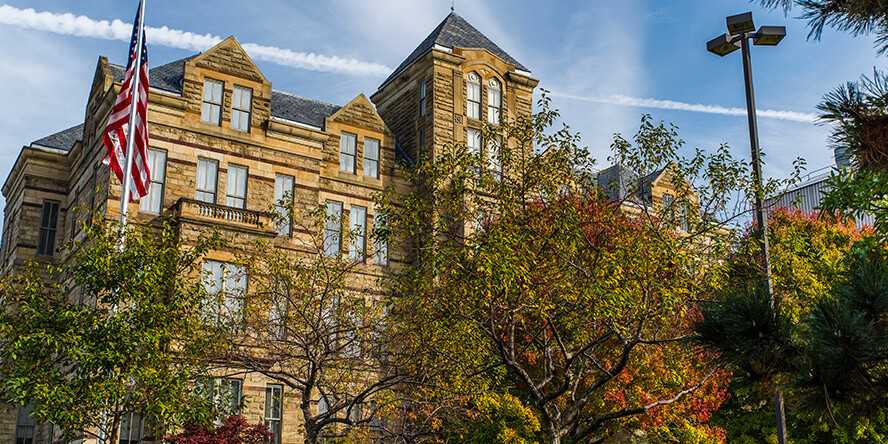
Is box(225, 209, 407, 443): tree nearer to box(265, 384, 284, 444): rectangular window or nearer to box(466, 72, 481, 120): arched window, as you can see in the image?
box(265, 384, 284, 444): rectangular window

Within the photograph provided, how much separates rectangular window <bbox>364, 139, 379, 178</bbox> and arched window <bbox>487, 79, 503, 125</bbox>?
508 centimetres

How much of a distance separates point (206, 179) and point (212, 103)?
2.88 m

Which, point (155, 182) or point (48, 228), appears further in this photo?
point (48, 228)

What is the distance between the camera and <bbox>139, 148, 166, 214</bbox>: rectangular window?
102 feet

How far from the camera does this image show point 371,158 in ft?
121

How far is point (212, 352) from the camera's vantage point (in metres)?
20.7

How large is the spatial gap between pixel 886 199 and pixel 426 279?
12780 mm

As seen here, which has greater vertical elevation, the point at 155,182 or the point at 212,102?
the point at 212,102

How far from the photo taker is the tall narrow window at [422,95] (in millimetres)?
38000

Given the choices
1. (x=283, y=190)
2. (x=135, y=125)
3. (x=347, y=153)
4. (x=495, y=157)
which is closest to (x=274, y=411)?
(x=283, y=190)

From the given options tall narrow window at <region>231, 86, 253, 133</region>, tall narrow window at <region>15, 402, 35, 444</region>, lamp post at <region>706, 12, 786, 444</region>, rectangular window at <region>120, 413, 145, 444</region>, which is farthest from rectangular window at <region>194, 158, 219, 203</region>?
lamp post at <region>706, 12, 786, 444</region>

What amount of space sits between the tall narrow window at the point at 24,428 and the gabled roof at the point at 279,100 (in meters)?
13.6

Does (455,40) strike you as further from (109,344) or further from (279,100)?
(109,344)

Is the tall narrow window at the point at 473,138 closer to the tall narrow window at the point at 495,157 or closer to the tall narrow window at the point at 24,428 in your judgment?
the tall narrow window at the point at 495,157
